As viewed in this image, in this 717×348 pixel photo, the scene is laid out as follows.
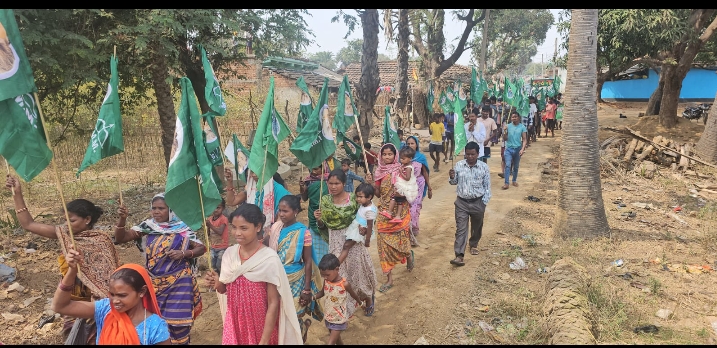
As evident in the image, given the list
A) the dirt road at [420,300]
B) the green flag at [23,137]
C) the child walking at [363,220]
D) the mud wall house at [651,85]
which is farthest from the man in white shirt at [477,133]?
the mud wall house at [651,85]

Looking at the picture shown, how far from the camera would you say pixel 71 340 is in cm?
301

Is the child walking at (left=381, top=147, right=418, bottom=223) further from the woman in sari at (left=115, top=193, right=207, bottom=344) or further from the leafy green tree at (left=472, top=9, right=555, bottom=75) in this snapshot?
the leafy green tree at (left=472, top=9, right=555, bottom=75)

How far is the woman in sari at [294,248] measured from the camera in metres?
3.83

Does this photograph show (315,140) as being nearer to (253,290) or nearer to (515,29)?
(253,290)

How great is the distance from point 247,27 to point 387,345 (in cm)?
742

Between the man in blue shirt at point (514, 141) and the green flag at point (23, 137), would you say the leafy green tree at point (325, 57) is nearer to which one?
the man in blue shirt at point (514, 141)

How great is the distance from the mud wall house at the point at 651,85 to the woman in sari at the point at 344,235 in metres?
30.0

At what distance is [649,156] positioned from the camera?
12.0m

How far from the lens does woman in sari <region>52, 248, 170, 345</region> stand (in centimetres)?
262

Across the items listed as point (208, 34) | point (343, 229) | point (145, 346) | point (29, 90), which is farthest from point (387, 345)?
point (208, 34)

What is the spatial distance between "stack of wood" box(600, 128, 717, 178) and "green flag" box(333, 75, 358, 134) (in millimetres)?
8052

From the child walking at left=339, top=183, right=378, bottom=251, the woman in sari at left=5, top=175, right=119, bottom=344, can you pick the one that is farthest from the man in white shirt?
the woman in sari at left=5, top=175, right=119, bottom=344
